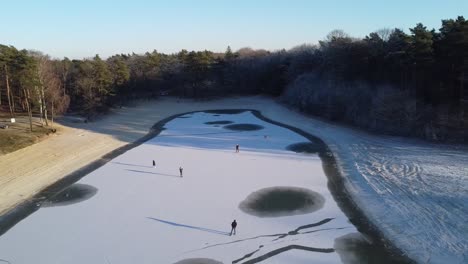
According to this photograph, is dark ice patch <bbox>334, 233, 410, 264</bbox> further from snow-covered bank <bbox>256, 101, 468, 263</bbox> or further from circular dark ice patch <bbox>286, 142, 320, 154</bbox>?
circular dark ice patch <bbox>286, 142, 320, 154</bbox>

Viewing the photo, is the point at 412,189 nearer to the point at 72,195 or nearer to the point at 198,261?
the point at 198,261

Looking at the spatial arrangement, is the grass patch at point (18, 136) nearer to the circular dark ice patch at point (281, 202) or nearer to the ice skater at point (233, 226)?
the circular dark ice patch at point (281, 202)

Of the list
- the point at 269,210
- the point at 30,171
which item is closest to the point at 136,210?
the point at 269,210

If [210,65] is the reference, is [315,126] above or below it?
below

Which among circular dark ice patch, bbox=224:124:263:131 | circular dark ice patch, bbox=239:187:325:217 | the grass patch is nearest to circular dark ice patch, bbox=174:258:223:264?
circular dark ice patch, bbox=239:187:325:217

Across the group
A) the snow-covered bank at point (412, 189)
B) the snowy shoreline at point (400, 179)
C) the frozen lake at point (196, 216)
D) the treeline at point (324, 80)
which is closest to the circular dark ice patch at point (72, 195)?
the frozen lake at point (196, 216)

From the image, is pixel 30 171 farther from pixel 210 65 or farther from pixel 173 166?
pixel 210 65
